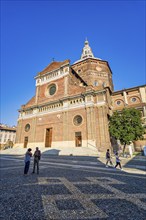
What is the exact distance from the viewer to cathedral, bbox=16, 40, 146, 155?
23148mm

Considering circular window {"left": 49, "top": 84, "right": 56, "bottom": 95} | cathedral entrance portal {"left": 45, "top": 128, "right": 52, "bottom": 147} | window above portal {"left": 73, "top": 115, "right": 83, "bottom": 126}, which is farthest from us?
circular window {"left": 49, "top": 84, "right": 56, "bottom": 95}

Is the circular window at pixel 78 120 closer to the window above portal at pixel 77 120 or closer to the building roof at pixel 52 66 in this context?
the window above portal at pixel 77 120

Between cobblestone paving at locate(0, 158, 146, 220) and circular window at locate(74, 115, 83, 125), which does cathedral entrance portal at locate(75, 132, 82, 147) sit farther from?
cobblestone paving at locate(0, 158, 146, 220)

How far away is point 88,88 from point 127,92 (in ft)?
48.7

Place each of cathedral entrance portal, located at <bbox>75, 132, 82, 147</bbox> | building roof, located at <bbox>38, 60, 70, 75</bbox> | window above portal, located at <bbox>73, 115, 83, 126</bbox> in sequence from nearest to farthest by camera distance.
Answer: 1. cathedral entrance portal, located at <bbox>75, 132, 82, 147</bbox>
2. window above portal, located at <bbox>73, 115, 83, 126</bbox>
3. building roof, located at <bbox>38, 60, 70, 75</bbox>

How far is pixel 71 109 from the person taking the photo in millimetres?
26578

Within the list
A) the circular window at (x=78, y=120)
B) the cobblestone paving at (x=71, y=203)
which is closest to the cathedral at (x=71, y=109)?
the circular window at (x=78, y=120)

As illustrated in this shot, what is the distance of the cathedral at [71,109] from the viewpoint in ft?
75.9

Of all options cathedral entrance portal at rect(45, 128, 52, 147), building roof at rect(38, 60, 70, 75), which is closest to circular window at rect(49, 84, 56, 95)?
building roof at rect(38, 60, 70, 75)

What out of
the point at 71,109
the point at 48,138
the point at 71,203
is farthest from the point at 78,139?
the point at 71,203

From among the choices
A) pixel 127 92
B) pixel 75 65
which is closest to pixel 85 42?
pixel 75 65

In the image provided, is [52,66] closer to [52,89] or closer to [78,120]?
[52,89]

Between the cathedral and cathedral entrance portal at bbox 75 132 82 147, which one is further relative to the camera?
cathedral entrance portal at bbox 75 132 82 147

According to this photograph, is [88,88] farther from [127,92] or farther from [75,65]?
[75,65]
